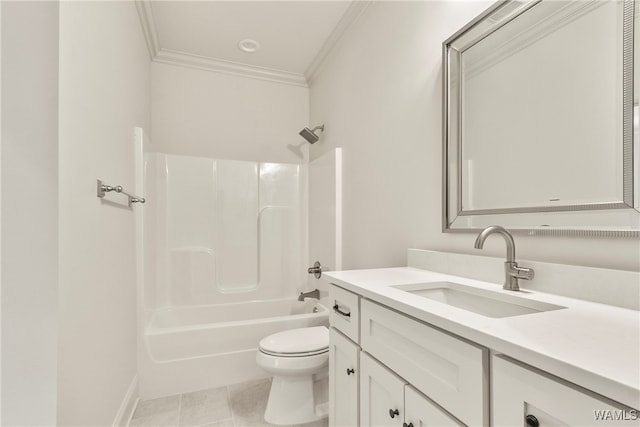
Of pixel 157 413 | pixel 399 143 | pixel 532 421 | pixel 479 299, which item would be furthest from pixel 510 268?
pixel 157 413

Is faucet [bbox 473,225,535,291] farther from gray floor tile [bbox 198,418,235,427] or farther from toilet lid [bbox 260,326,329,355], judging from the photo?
gray floor tile [bbox 198,418,235,427]

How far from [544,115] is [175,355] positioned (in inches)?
90.1

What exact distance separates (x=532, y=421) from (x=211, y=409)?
1.81m

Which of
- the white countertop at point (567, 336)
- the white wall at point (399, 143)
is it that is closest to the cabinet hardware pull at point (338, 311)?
the white countertop at point (567, 336)

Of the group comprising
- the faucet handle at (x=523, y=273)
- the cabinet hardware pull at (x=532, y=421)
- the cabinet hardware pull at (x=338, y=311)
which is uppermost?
the faucet handle at (x=523, y=273)

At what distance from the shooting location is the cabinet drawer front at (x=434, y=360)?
0.60 m

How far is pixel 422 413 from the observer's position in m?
0.75

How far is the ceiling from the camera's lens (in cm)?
199

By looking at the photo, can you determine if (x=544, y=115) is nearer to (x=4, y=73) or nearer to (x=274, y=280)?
(x=4, y=73)

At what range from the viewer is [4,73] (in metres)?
0.80

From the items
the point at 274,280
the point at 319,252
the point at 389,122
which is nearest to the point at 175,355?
the point at 274,280

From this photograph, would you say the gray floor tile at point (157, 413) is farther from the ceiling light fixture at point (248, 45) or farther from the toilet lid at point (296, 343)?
the ceiling light fixture at point (248, 45)

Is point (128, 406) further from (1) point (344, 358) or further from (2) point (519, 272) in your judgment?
(2) point (519, 272)

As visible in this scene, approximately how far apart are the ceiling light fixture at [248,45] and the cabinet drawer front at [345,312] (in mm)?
2074
